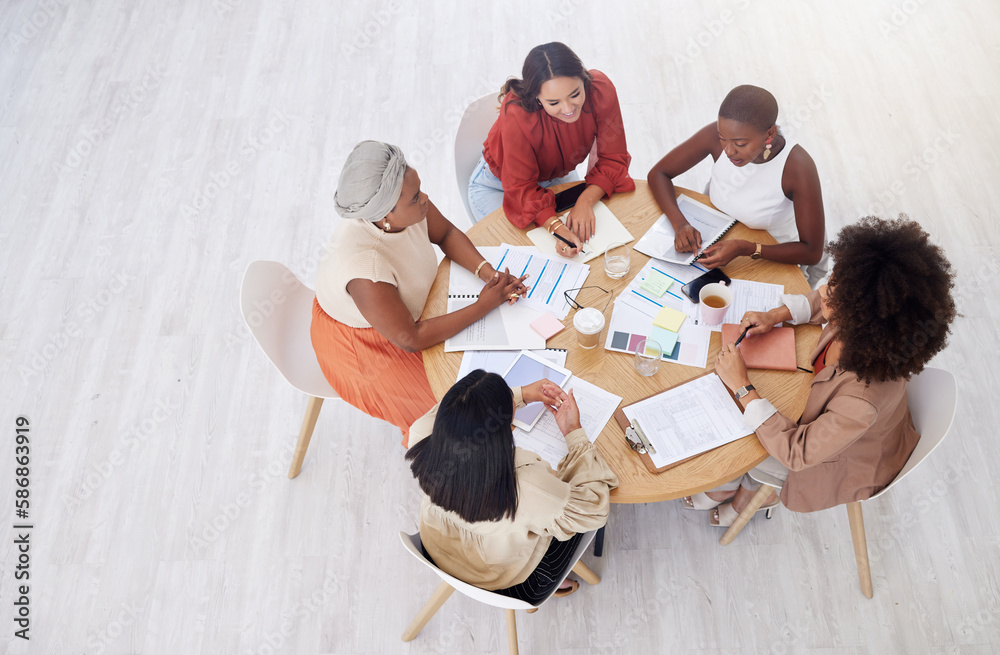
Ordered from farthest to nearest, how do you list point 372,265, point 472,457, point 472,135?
point 472,135 → point 372,265 → point 472,457

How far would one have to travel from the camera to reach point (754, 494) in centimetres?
231

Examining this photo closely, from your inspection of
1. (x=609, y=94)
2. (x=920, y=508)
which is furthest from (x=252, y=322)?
(x=920, y=508)

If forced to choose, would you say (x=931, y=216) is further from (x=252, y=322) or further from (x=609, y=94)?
A: (x=252, y=322)

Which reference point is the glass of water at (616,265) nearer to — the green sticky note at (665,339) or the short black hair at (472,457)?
the green sticky note at (665,339)

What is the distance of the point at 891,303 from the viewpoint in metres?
1.60

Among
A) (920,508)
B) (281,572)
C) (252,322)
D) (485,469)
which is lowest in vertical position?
(920,508)

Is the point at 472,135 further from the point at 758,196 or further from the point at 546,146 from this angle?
the point at 758,196

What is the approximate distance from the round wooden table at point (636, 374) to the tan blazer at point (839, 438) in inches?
2.7

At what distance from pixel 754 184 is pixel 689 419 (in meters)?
1.01

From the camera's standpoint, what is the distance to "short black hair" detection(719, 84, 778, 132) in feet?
6.97

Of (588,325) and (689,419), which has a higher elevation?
(588,325)

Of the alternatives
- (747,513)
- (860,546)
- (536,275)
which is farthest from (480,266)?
(860,546)

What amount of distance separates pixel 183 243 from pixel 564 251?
2.32m

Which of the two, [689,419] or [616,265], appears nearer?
[689,419]
